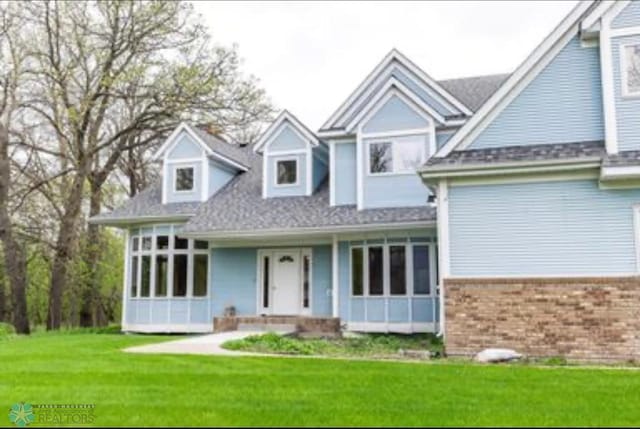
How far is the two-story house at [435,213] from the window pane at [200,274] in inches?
1.6

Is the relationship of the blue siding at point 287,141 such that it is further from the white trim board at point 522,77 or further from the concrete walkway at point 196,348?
the white trim board at point 522,77

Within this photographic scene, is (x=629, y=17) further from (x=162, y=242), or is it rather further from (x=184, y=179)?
(x=162, y=242)

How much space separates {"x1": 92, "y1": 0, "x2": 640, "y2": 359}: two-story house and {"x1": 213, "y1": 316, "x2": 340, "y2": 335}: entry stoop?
764 millimetres

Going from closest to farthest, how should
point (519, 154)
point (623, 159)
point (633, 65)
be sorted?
point (623, 159)
point (633, 65)
point (519, 154)

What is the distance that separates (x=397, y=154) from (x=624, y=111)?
5.91 metres

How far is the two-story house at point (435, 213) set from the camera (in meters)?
10.3

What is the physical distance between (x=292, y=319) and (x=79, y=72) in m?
12.9

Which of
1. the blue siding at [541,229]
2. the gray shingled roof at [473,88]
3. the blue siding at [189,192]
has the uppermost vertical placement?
the gray shingled roof at [473,88]

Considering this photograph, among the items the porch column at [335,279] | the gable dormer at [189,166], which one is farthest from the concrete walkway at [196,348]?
the gable dormer at [189,166]

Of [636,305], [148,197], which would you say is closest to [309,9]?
[148,197]

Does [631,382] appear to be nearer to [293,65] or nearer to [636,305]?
[636,305]

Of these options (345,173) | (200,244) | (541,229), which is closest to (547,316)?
(541,229)

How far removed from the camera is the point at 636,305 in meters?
9.87

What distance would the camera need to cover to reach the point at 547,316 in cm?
1029
